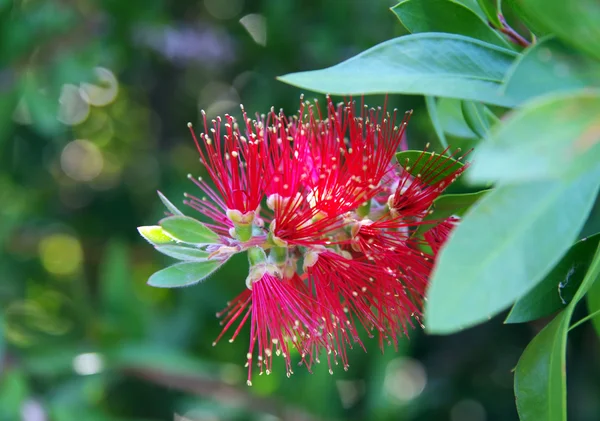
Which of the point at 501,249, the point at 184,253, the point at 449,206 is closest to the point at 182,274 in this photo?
the point at 184,253

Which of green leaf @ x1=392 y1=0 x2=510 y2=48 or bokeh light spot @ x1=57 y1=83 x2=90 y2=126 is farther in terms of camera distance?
bokeh light spot @ x1=57 y1=83 x2=90 y2=126

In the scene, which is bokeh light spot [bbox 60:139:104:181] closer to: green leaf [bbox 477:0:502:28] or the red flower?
the red flower

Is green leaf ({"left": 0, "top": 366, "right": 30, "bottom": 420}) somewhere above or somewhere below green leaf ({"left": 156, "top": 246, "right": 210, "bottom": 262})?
below

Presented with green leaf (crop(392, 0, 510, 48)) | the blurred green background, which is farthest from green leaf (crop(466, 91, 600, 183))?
the blurred green background

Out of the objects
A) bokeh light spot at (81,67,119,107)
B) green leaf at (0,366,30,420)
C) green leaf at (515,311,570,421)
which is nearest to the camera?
green leaf at (515,311,570,421)

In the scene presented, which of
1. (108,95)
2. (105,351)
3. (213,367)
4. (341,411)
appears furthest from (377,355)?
(108,95)

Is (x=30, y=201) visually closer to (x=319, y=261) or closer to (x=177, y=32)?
(x=177, y=32)

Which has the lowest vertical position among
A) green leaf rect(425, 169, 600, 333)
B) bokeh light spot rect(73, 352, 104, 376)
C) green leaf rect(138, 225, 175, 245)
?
bokeh light spot rect(73, 352, 104, 376)
